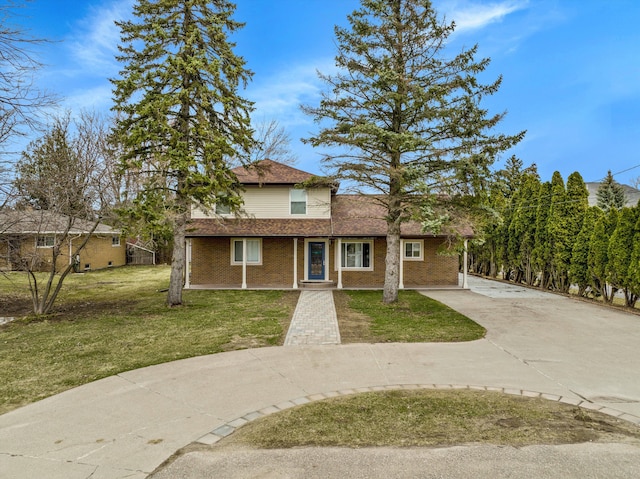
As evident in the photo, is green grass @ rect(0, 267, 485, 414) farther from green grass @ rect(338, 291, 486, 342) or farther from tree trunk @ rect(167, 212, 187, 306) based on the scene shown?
tree trunk @ rect(167, 212, 187, 306)

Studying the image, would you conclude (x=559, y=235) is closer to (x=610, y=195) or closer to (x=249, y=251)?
(x=249, y=251)

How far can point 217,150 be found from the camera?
36.4 ft

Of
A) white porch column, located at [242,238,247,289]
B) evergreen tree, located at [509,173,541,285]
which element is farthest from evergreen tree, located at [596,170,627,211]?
white porch column, located at [242,238,247,289]

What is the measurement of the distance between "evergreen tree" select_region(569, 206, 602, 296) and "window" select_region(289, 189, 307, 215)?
11.1m

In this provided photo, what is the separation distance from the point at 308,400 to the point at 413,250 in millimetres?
13537

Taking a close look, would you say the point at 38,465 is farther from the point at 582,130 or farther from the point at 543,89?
the point at 582,130

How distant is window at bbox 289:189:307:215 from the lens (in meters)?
17.4

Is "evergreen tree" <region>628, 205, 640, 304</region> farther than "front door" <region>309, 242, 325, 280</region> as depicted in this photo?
No

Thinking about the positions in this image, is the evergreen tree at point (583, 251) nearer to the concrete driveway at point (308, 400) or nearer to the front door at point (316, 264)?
the concrete driveway at point (308, 400)

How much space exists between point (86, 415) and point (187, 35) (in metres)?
10.8

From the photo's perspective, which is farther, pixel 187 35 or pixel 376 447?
pixel 187 35

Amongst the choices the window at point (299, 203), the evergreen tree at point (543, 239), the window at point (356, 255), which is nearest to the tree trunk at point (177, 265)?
the window at point (299, 203)

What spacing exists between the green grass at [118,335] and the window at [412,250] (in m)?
6.60

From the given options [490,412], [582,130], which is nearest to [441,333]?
[490,412]
